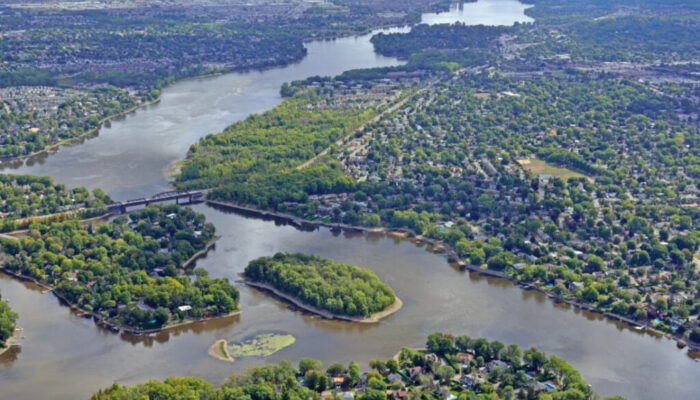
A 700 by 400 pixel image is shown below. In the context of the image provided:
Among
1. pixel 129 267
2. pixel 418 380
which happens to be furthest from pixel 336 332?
pixel 129 267

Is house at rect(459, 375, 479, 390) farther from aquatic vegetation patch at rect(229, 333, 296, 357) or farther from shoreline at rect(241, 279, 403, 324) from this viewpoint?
aquatic vegetation patch at rect(229, 333, 296, 357)

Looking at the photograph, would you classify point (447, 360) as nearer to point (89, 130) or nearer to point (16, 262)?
point (16, 262)

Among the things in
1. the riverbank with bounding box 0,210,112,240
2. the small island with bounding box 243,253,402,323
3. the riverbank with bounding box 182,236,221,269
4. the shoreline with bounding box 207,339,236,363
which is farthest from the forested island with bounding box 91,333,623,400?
the riverbank with bounding box 0,210,112,240

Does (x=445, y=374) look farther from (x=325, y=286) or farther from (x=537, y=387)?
(x=325, y=286)

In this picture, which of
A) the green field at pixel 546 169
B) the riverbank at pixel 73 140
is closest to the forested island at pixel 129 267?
the riverbank at pixel 73 140

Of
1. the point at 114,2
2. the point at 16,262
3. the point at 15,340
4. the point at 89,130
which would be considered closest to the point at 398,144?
the point at 89,130

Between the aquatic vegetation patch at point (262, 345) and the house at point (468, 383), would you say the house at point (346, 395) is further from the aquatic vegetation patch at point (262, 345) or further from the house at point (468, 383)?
the aquatic vegetation patch at point (262, 345)
